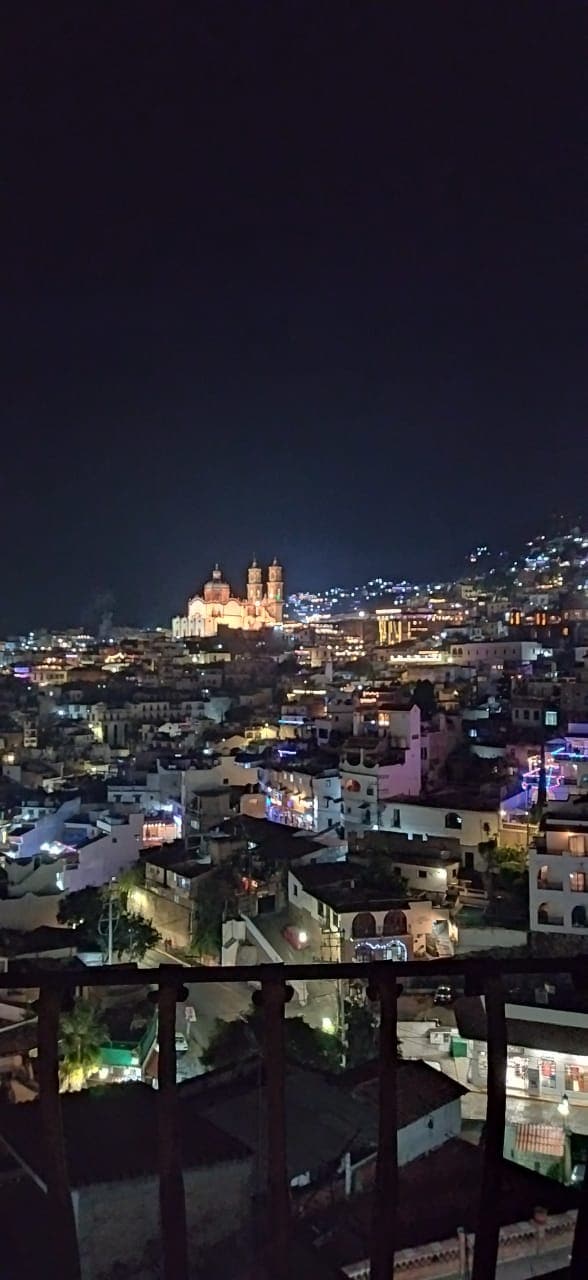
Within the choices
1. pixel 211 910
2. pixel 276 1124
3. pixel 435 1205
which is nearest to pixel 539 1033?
pixel 435 1205

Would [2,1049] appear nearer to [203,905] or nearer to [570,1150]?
[203,905]

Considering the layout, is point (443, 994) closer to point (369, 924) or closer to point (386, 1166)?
point (386, 1166)

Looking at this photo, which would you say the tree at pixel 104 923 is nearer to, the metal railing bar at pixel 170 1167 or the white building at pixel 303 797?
the white building at pixel 303 797

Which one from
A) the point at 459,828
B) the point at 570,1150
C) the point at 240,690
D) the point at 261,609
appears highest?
the point at 261,609

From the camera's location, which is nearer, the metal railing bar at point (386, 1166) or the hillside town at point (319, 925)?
the metal railing bar at point (386, 1166)

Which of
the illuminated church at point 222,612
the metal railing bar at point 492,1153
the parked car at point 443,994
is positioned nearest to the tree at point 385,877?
the parked car at point 443,994

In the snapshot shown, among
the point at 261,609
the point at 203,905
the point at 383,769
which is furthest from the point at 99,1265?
the point at 261,609
